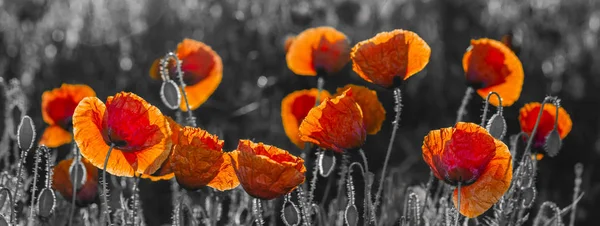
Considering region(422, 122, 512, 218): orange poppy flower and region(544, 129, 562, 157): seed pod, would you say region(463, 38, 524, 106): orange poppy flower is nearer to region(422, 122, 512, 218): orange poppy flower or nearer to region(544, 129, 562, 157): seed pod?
region(544, 129, 562, 157): seed pod

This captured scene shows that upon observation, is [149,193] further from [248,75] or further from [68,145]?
[248,75]

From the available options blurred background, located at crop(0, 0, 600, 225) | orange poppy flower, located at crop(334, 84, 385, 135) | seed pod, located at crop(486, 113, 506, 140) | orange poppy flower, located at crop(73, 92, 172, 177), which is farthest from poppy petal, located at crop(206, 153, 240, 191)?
blurred background, located at crop(0, 0, 600, 225)

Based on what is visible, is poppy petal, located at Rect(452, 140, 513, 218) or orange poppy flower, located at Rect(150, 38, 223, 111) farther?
orange poppy flower, located at Rect(150, 38, 223, 111)

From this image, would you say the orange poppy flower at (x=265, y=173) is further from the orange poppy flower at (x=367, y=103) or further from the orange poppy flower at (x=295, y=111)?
the orange poppy flower at (x=295, y=111)

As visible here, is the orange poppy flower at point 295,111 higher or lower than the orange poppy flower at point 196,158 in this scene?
higher

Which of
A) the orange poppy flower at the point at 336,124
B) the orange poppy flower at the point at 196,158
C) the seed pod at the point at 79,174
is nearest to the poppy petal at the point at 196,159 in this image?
the orange poppy flower at the point at 196,158

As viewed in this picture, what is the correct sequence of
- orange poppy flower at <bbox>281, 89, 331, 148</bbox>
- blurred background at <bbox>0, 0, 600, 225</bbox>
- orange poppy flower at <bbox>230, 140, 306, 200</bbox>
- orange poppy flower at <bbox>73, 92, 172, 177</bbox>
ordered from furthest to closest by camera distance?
blurred background at <bbox>0, 0, 600, 225</bbox> → orange poppy flower at <bbox>281, 89, 331, 148</bbox> → orange poppy flower at <bbox>73, 92, 172, 177</bbox> → orange poppy flower at <bbox>230, 140, 306, 200</bbox>

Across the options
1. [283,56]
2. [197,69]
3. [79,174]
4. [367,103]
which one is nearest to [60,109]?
[197,69]
